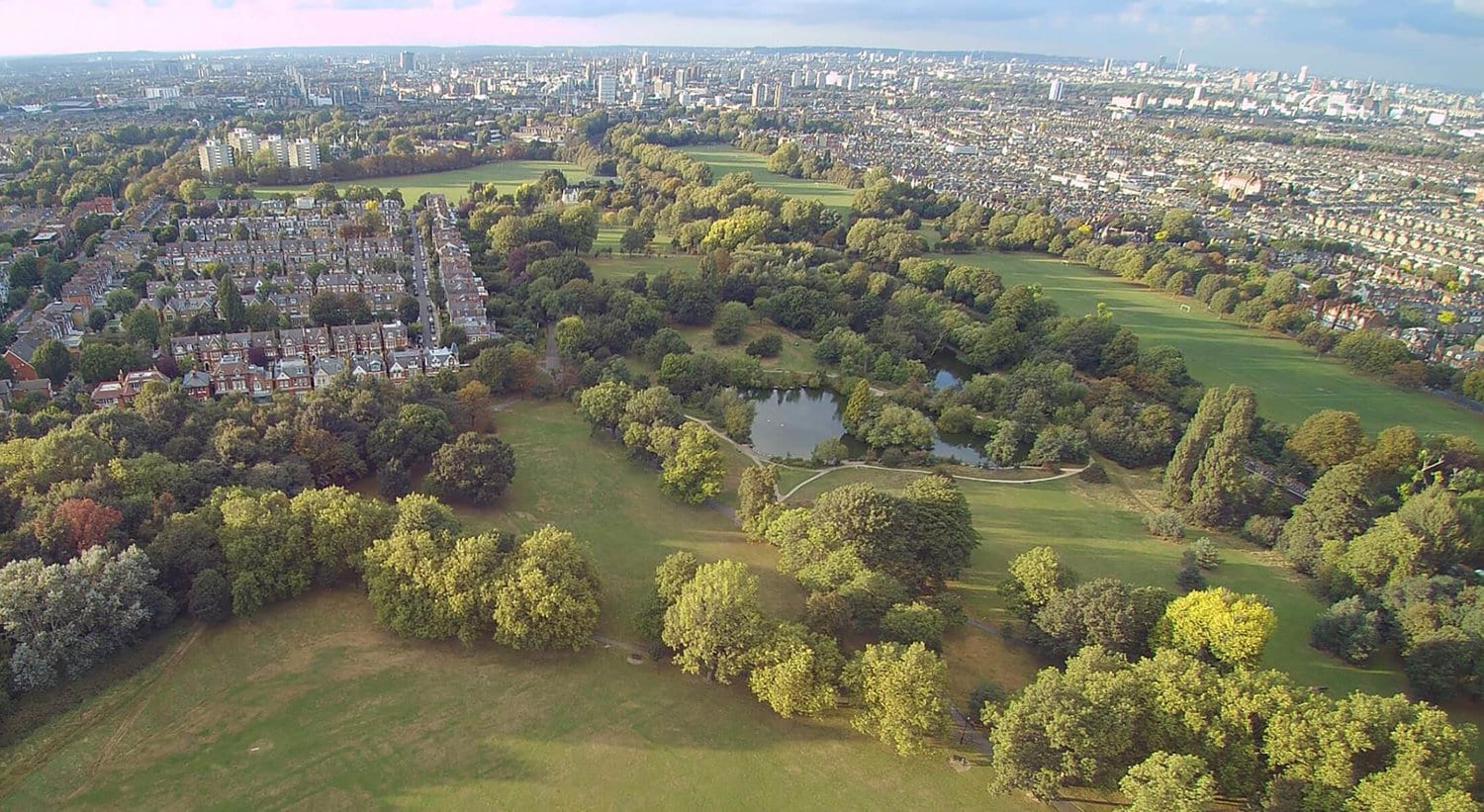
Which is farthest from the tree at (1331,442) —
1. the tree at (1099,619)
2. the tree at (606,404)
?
the tree at (606,404)

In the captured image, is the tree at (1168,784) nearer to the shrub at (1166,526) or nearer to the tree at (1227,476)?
the shrub at (1166,526)

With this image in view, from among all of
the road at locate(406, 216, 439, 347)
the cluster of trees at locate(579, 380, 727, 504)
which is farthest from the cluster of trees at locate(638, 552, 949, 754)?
the road at locate(406, 216, 439, 347)

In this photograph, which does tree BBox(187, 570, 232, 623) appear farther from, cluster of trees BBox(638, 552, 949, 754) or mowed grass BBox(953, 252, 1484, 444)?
mowed grass BBox(953, 252, 1484, 444)

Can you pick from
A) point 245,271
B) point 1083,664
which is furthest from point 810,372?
point 245,271

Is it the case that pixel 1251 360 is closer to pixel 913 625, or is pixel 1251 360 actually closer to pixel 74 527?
pixel 913 625

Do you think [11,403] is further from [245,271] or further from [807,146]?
[807,146]

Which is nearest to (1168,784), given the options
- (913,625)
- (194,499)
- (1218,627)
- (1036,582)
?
(1218,627)

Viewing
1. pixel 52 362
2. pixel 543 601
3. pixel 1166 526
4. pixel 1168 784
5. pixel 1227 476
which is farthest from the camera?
pixel 52 362
